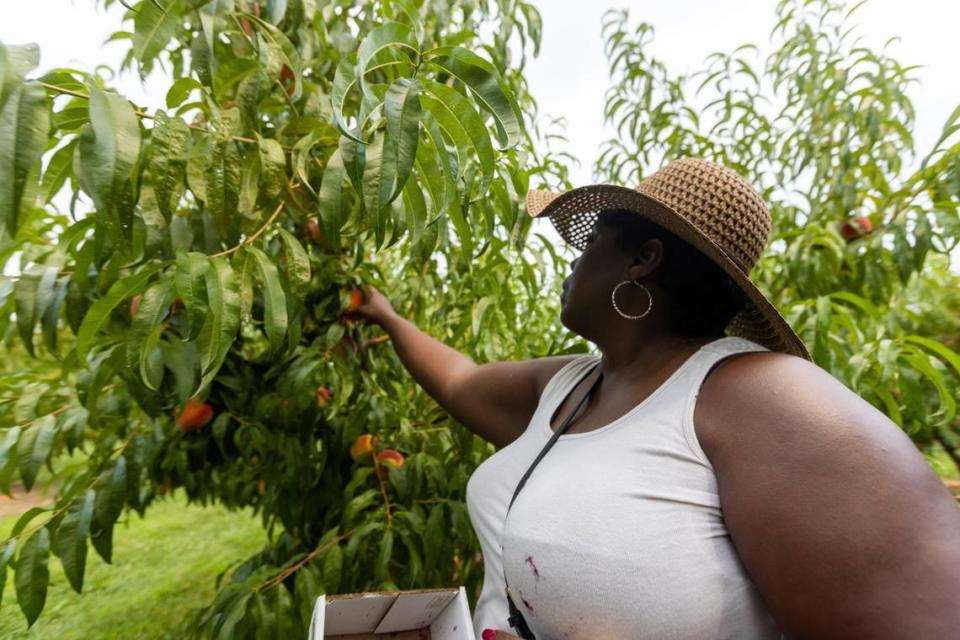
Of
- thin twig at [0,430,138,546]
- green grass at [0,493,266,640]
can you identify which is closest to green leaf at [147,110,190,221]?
thin twig at [0,430,138,546]

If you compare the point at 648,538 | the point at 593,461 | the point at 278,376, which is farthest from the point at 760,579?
the point at 278,376

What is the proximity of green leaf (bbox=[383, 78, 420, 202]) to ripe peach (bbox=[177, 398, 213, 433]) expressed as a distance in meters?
0.96

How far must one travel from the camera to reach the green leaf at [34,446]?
121 centimetres

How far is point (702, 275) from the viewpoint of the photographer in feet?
3.17

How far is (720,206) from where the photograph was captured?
2.98 ft

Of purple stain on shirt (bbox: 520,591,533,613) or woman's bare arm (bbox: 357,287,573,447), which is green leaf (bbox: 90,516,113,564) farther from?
purple stain on shirt (bbox: 520,591,533,613)

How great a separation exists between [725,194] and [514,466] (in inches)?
21.1

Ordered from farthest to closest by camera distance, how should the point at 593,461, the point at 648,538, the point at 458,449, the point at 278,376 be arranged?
the point at 458,449 < the point at 278,376 < the point at 593,461 < the point at 648,538

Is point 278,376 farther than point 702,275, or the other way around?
point 278,376

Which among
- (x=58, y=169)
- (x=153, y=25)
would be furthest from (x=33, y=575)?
(x=153, y=25)

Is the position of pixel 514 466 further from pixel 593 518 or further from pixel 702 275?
pixel 702 275

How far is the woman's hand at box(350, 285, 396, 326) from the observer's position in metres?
1.54

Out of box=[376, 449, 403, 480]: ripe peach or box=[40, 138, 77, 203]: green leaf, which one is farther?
box=[376, 449, 403, 480]: ripe peach

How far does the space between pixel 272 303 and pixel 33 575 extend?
0.69 meters
